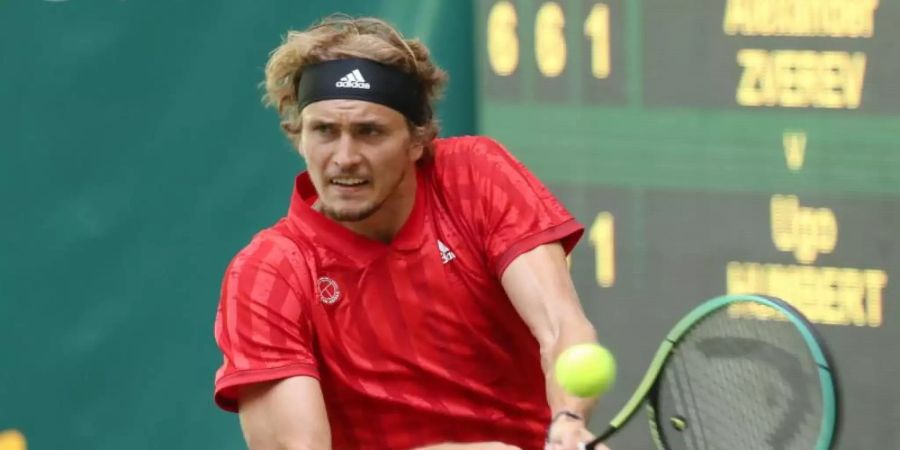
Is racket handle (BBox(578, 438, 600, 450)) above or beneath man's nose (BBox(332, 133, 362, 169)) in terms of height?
beneath

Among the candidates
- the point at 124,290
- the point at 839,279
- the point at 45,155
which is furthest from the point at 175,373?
the point at 839,279

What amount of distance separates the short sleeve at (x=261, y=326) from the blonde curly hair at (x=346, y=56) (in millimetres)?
390

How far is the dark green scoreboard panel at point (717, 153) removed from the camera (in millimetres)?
5059

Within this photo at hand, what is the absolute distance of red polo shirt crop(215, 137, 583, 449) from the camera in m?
4.46

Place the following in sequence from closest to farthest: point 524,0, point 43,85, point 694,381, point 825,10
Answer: point 694,381 < point 825,10 < point 524,0 < point 43,85

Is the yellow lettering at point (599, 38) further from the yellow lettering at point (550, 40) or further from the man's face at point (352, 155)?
the man's face at point (352, 155)

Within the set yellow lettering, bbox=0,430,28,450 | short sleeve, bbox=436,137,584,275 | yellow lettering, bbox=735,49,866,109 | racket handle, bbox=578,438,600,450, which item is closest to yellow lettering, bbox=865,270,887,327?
yellow lettering, bbox=735,49,866,109

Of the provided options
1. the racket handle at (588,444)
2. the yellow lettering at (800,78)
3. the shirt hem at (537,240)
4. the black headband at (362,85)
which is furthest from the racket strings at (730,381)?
the yellow lettering at (800,78)

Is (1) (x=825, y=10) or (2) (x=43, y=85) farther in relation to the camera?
(2) (x=43, y=85)

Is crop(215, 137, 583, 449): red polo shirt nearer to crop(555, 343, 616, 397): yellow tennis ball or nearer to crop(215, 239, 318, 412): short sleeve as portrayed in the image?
crop(215, 239, 318, 412): short sleeve

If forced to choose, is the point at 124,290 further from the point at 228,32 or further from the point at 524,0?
the point at 524,0

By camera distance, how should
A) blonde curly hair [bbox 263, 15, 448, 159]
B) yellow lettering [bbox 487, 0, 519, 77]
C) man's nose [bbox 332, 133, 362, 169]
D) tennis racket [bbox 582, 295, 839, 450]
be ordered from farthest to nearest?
yellow lettering [bbox 487, 0, 519, 77] → blonde curly hair [bbox 263, 15, 448, 159] → man's nose [bbox 332, 133, 362, 169] → tennis racket [bbox 582, 295, 839, 450]

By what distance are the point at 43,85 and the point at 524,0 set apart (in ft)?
5.10

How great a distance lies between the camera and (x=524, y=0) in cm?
542
